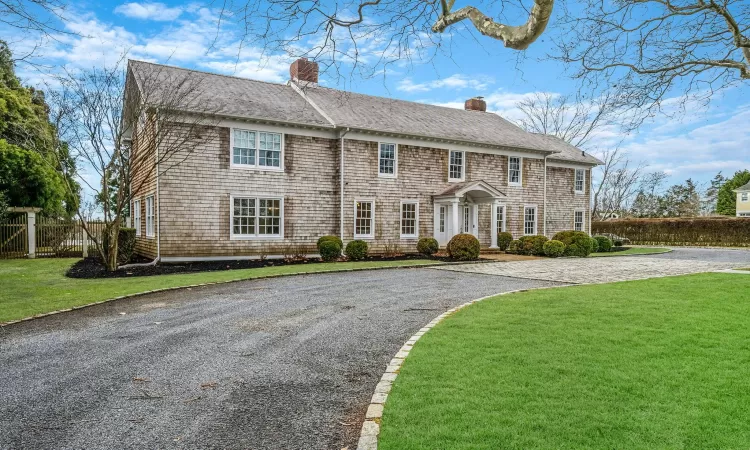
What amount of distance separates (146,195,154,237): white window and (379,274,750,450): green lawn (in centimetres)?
1510

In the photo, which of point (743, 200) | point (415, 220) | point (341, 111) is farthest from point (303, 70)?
point (743, 200)

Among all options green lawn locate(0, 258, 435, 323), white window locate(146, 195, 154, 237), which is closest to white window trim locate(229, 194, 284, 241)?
green lawn locate(0, 258, 435, 323)

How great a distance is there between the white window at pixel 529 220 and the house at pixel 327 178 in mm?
58

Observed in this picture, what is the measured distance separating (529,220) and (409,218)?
26.7 ft

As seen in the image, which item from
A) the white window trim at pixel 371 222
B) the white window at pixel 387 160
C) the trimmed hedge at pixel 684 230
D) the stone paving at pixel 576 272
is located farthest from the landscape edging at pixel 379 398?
the trimmed hedge at pixel 684 230

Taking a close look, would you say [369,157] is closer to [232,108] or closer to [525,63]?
[232,108]

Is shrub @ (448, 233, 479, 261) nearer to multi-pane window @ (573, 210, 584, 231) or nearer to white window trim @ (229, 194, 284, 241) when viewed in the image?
white window trim @ (229, 194, 284, 241)

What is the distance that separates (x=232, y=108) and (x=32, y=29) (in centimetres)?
1086

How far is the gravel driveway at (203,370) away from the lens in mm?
3852

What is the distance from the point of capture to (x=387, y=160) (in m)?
22.1

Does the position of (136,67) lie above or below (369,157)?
above

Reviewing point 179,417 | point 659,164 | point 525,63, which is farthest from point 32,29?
point 659,164

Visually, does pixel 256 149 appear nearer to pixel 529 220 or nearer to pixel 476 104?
pixel 529 220

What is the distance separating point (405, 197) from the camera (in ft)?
74.0
